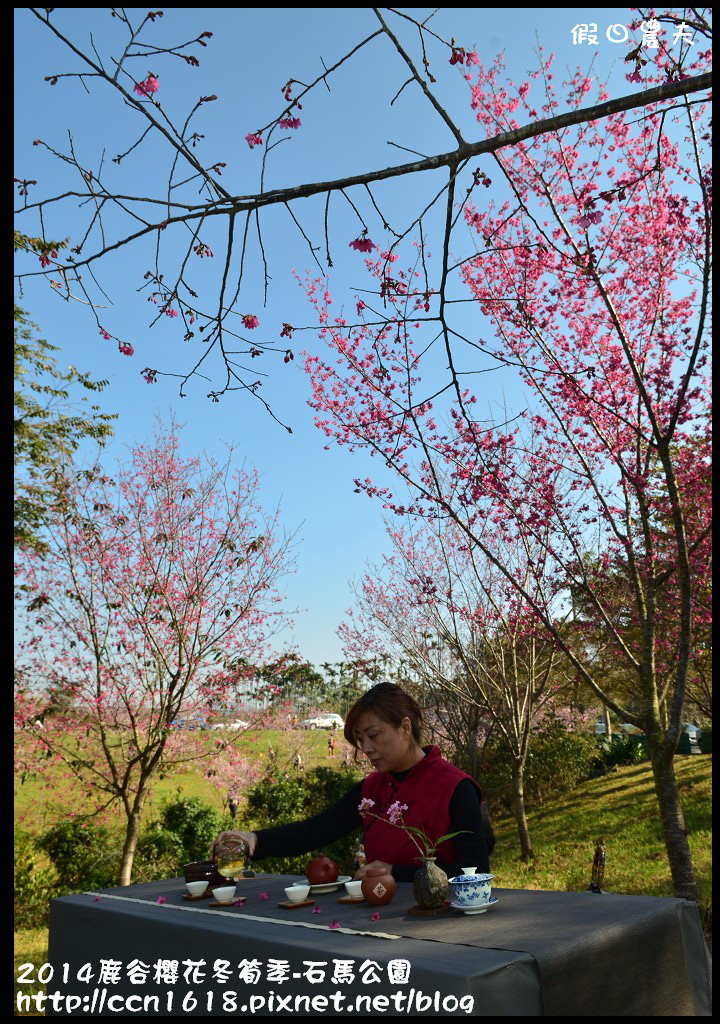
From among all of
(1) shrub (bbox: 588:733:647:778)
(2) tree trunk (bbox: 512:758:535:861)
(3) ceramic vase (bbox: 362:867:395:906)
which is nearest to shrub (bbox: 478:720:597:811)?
→ (1) shrub (bbox: 588:733:647:778)

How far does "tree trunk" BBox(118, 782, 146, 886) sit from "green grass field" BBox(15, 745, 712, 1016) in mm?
897

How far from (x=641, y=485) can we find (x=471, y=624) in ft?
15.0

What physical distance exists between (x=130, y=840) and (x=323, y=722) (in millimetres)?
5844

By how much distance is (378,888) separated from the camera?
245 centimetres

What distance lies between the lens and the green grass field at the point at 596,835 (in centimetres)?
736

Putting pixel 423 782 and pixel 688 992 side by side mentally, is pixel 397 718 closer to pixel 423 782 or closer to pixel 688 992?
pixel 423 782

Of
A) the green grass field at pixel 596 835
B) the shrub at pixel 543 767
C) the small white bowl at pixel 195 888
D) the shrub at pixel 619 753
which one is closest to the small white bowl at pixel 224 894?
the small white bowl at pixel 195 888

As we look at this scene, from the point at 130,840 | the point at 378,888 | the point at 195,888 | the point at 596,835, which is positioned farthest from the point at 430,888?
the point at 596,835

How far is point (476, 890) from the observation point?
226cm

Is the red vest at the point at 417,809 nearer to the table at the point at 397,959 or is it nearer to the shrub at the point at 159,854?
the table at the point at 397,959

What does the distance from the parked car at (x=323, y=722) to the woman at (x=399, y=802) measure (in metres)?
8.02

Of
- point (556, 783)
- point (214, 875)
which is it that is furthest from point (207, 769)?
point (556, 783)

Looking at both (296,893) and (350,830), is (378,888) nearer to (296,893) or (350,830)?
(296,893)

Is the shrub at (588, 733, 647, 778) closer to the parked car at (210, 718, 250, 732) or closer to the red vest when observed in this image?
the parked car at (210, 718, 250, 732)
